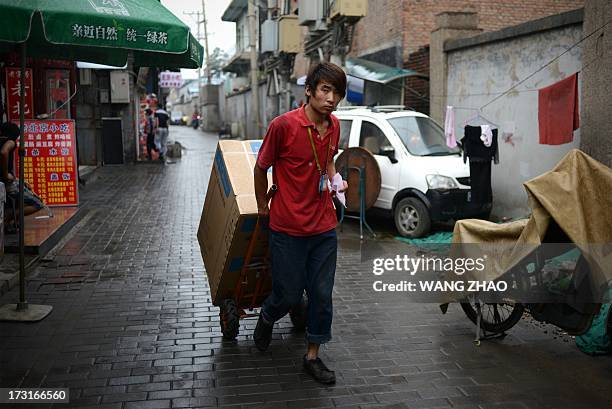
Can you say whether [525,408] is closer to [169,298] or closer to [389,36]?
[169,298]

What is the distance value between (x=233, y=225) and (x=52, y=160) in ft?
22.1

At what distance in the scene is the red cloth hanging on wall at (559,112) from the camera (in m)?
8.22

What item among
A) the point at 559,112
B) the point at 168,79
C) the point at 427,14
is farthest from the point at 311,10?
the point at 168,79

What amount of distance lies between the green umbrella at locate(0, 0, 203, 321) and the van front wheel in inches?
170

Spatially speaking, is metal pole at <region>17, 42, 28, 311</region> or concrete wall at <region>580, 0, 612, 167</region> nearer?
metal pole at <region>17, 42, 28, 311</region>

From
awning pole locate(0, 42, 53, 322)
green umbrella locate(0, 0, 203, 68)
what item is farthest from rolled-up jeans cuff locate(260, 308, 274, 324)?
green umbrella locate(0, 0, 203, 68)

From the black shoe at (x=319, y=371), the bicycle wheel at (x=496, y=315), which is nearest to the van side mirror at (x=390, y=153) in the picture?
the bicycle wheel at (x=496, y=315)

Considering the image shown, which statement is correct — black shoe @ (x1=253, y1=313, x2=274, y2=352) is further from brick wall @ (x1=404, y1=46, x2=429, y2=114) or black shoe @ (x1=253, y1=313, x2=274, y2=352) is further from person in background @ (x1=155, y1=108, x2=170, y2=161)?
person in background @ (x1=155, y1=108, x2=170, y2=161)

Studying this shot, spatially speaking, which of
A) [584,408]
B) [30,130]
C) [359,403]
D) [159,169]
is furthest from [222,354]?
[159,169]

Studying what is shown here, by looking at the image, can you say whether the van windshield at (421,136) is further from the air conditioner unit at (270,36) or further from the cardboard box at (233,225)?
the air conditioner unit at (270,36)

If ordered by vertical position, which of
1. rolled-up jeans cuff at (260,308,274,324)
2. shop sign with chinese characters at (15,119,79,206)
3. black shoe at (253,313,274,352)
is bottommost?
black shoe at (253,313,274,352)

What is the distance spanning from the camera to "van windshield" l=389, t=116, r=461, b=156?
384 inches

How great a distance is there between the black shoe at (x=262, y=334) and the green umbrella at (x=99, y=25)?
2572 mm

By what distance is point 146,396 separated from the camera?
159 inches
